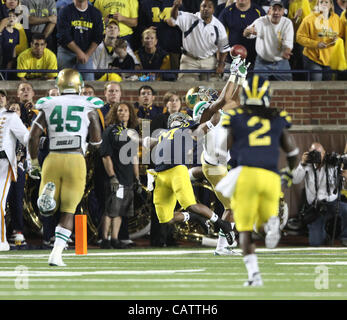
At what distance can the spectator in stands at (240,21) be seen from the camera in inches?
589

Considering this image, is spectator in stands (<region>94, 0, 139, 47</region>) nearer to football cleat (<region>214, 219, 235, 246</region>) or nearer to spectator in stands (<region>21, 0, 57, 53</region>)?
spectator in stands (<region>21, 0, 57, 53</region>)

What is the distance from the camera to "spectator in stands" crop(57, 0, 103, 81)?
1430 cm

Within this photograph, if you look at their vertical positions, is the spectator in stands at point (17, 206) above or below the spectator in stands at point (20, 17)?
below

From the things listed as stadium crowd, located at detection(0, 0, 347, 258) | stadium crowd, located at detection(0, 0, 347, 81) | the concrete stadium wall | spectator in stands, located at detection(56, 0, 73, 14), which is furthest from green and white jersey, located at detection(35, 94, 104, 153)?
spectator in stands, located at detection(56, 0, 73, 14)

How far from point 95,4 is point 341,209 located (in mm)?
5133

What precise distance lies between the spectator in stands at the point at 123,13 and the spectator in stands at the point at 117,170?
2.64m

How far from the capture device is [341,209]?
13.4 meters

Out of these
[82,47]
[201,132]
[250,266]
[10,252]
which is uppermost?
[82,47]

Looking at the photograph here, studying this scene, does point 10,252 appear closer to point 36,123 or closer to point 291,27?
point 36,123

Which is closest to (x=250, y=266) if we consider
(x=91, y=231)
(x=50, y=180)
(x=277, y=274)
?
(x=277, y=274)

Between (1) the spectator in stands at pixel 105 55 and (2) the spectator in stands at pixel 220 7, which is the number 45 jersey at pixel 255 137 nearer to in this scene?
(1) the spectator in stands at pixel 105 55

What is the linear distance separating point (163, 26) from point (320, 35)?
2.46m

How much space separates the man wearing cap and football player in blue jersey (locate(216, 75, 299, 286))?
18.2 feet

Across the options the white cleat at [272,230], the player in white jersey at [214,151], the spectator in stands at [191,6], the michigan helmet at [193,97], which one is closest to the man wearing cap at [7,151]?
the michigan helmet at [193,97]
